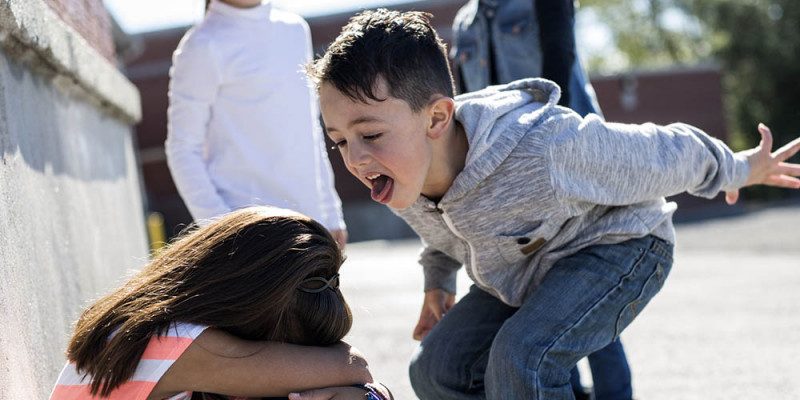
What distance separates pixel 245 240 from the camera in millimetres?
2805

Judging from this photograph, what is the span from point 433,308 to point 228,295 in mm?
1344

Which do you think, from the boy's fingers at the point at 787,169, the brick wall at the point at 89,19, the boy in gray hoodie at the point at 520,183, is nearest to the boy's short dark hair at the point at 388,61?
Answer: the boy in gray hoodie at the point at 520,183

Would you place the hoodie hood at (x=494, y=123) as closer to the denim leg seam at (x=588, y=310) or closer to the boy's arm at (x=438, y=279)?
the denim leg seam at (x=588, y=310)

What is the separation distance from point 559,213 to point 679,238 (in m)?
13.6

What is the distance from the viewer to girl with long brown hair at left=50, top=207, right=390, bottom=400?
265 centimetres

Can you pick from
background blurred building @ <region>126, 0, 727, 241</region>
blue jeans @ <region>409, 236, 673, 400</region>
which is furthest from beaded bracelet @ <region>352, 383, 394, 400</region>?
background blurred building @ <region>126, 0, 727, 241</region>

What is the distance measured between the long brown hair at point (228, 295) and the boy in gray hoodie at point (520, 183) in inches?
12.3

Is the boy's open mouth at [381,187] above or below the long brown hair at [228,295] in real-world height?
above

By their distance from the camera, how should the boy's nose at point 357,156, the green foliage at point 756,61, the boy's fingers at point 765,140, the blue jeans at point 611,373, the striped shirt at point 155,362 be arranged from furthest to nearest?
the green foliage at point 756,61 → the blue jeans at point 611,373 → the boy's fingers at point 765,140 → the boy's nose at point 357,156 → the striped shirt at point 155,362

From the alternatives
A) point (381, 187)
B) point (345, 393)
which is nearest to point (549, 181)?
point (381, 187)

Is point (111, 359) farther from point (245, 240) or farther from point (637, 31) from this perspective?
point (637, 31)

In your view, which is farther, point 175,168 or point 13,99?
point 175,168

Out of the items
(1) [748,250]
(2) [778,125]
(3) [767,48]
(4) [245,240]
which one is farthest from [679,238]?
(3) [767,48]

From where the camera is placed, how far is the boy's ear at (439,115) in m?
3.17
